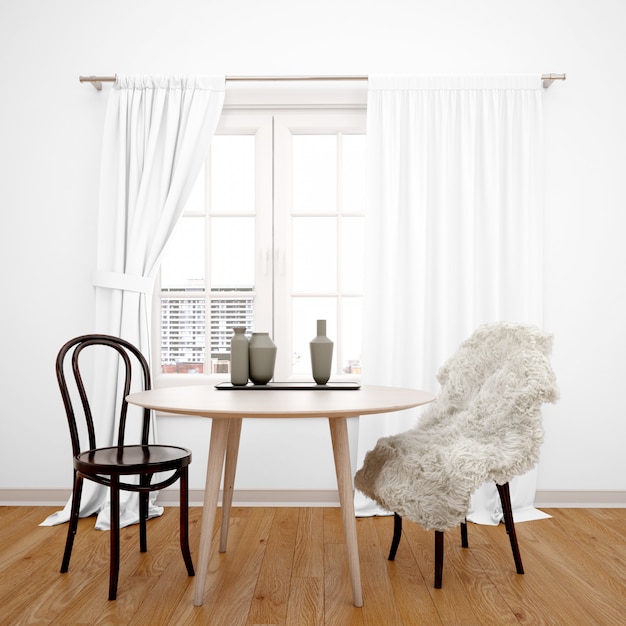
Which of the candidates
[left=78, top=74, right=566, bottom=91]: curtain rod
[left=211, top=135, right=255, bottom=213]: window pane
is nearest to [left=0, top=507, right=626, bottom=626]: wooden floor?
[left=211, top=135, right=255, bottom=213]: window pane

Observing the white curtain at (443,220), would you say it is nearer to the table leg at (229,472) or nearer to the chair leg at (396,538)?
the chair leg at (396,538)

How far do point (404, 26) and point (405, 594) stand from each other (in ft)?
9.15

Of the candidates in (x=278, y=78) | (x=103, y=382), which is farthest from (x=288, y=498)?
(x=278, y=78)

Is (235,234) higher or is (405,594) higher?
(235,234)

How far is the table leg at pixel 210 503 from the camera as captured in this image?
6.34 ft

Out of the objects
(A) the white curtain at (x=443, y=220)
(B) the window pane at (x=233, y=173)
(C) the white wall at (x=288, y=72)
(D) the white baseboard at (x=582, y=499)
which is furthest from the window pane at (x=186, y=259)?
(D) the white baseboard at (x=582, y=499)

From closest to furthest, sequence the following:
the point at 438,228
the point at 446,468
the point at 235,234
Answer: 1. the point at 446,468
2. the point at 438,228
3. the point at 235,234

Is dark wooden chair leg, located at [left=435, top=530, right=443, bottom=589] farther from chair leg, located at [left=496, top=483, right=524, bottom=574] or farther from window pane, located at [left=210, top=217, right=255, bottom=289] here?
window pane, located at [left=210, top=217, right=255, bottom=289]

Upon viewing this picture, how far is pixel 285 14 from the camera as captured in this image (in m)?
3.18

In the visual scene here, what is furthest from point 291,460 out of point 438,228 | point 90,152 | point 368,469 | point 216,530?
point 90,152

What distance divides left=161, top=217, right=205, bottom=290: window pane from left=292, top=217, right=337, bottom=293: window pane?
1.75ft

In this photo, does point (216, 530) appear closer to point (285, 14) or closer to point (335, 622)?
point (335, 622)

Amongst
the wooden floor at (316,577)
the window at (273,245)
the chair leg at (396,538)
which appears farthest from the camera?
the window at (273,245)

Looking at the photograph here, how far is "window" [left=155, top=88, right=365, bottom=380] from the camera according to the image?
10.5ft
